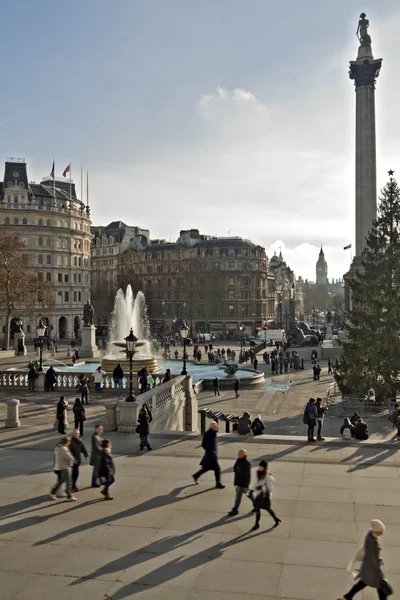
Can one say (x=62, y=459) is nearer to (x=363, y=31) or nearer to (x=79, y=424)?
(x=79, y=424)

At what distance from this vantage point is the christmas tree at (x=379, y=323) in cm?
2920

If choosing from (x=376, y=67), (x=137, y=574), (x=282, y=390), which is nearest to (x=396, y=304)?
(x=282, y=390)

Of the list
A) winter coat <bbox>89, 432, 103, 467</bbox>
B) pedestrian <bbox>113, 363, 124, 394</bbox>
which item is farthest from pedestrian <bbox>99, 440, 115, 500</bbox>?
pedestrian <bbox>113, 363, 124, 394</bbox>

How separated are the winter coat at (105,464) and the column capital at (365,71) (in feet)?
220

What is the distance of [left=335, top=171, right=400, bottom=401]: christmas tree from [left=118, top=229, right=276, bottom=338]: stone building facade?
59852 millimetres

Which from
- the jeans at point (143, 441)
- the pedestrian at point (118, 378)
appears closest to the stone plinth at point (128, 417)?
the jeans at point (143, 441)

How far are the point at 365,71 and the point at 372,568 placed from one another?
70691 millimetres

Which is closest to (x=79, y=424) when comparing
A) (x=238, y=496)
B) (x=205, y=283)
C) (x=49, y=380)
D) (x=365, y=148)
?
(x=238, y=496)

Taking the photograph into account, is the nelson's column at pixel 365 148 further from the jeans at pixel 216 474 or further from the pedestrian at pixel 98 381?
the jeans at pixel 216 474

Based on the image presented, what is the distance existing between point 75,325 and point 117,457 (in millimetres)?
71390

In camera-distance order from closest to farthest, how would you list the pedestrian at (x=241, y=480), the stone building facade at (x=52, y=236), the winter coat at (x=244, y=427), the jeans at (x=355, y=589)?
the jeans at (x=355, y=589) → the pedestrian at (x=241, y=480) → the winter coat at (x=244, y=427) → the stone building facade at (x=52, y=236)

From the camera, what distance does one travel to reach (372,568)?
734cm

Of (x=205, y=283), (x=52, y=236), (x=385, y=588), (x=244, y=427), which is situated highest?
(x=52, y=236)

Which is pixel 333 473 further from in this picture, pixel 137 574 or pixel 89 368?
pixel 89 368
